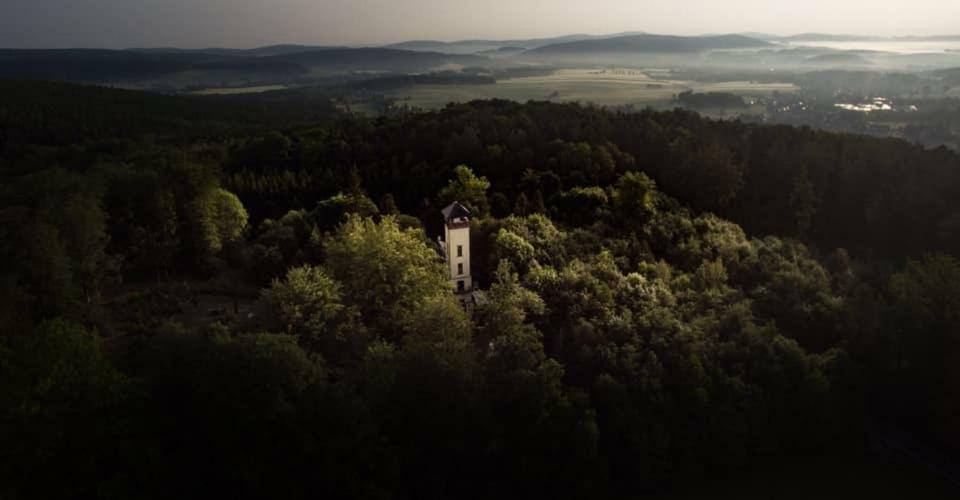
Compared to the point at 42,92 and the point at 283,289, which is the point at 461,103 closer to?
the point at 283,289

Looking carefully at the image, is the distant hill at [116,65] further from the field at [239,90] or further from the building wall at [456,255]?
the building wall at [456,255]

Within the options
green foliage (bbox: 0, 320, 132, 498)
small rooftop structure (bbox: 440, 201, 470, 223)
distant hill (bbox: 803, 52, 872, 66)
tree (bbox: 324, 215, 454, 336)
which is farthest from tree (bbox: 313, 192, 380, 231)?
distant hill (bbox: 803, 52, 872, 66)

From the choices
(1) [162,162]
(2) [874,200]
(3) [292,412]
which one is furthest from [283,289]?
(2) [874,200]

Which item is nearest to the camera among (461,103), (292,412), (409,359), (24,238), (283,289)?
(292,412)

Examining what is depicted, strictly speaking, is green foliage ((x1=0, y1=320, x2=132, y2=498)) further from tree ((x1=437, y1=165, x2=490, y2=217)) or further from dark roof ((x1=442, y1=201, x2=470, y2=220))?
tree ((x1=437, y1=165, x2=490, y2=217))

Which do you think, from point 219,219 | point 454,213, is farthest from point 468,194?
point 219,219

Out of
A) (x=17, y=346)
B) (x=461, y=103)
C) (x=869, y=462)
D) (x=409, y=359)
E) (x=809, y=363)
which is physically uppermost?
(x=461, y=103)
